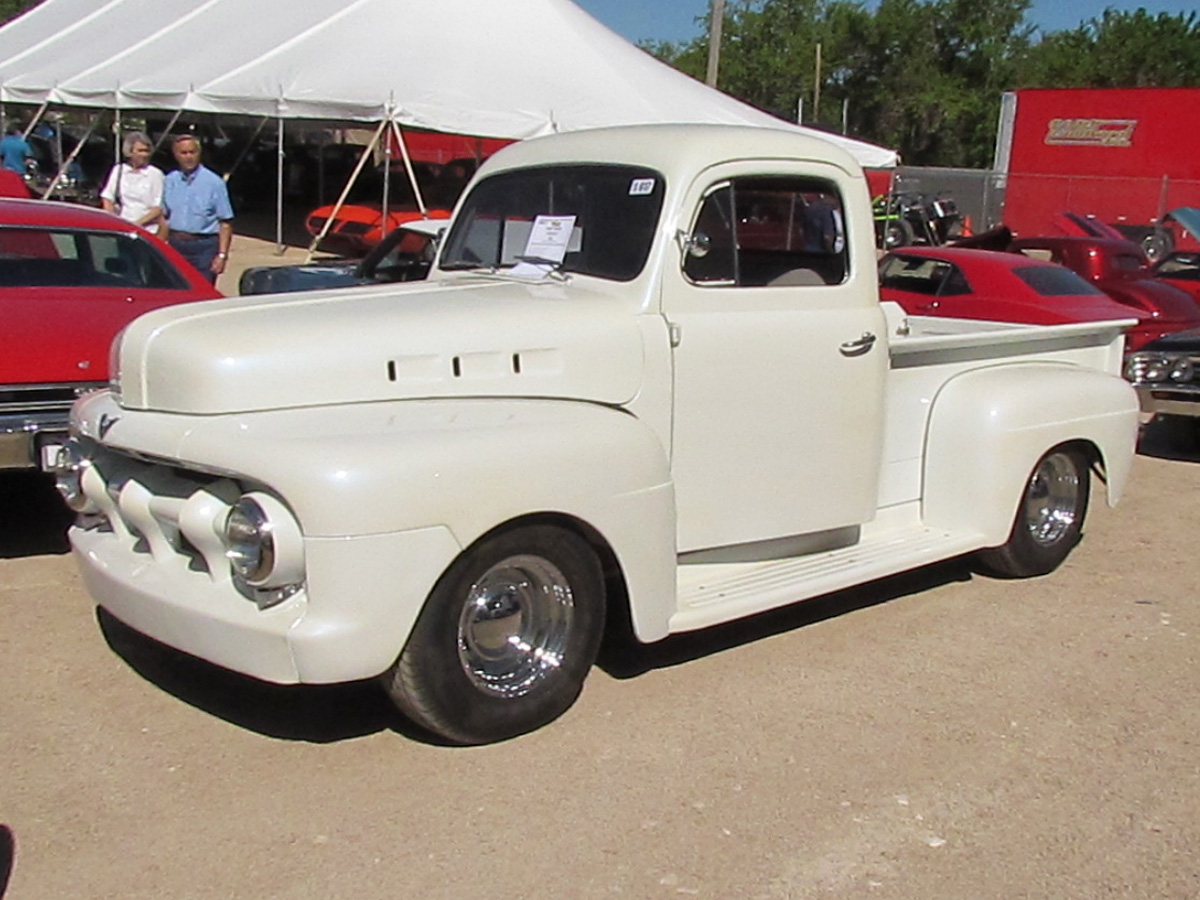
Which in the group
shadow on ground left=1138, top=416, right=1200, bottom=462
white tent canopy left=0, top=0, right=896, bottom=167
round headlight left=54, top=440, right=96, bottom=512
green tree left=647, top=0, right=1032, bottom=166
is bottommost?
shadow on ground left=1138, top=416, right=1200, bottom=462

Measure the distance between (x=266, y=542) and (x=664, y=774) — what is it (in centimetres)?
142

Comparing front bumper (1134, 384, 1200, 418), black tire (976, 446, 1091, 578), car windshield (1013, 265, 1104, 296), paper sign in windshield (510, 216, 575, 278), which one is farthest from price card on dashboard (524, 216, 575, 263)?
car windshield (1013, 265, 1104, 296)

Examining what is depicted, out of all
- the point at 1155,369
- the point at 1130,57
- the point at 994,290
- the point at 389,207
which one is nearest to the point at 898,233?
the point at 389,207

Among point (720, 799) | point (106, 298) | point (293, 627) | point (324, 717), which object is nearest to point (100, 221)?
point (106, 298)

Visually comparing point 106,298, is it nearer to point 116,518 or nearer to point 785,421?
point 116,518

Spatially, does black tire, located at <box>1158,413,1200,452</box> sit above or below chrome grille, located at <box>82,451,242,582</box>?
below

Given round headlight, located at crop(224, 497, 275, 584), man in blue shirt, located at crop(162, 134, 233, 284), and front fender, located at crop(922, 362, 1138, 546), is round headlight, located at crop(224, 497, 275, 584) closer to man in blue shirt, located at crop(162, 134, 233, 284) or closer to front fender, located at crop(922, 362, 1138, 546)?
front fender, located at crop(922, 362, 1138, 546)

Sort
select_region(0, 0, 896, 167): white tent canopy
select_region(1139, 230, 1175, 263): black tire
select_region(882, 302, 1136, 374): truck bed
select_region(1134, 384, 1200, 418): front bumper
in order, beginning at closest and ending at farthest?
select_region(882, 302, 1136, 374): truck bed
select_region(1134, 384, 1200, 418): front bumper
select_region(0, 0, 896, 167): white tent canopy
select_region(1139, 230, 1175, 263): black tire

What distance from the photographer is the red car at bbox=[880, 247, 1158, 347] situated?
Result: 434 inches

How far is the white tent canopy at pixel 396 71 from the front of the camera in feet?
56.8

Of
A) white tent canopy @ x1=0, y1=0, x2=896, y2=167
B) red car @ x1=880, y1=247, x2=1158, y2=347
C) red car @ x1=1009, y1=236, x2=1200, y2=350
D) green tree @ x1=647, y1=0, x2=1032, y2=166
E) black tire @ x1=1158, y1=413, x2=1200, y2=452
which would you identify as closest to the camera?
black tire @ x1=1158, y1=413, x2=1200, y2=452

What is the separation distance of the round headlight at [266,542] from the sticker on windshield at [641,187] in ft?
6.14

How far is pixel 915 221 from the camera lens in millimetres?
23312

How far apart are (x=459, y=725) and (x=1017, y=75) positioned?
210ft
